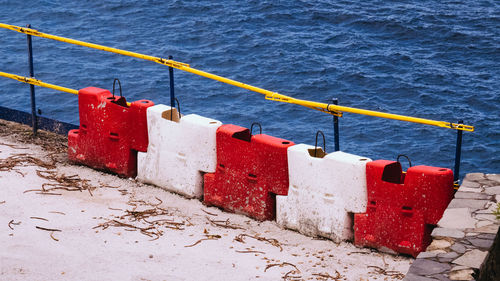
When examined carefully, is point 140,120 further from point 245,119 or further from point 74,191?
point 245,119

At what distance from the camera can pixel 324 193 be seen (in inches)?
373

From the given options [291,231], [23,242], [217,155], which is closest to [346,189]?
[291,231]

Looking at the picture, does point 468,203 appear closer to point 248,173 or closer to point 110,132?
point 248,173

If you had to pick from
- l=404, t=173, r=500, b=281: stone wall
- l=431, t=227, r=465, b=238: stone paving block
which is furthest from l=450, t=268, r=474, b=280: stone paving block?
l=431, t=227, r=465, b=238: stone paving block

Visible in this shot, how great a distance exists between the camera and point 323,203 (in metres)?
9.53

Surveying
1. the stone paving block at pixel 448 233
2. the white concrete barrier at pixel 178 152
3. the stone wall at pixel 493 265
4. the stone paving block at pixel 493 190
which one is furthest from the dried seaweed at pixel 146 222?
the stone wall at pixel 493 265

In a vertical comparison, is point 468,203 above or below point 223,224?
above

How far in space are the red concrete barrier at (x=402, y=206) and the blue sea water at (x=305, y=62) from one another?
1235 cm

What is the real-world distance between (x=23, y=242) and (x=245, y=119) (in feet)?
51.5

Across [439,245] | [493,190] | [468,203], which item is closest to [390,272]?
[439,245]

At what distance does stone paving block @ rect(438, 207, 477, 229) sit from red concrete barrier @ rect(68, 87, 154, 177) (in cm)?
466

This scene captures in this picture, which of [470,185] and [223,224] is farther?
[223,224]

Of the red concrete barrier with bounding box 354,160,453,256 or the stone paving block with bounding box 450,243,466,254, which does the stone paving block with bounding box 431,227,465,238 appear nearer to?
the stone paving block with bounding box 450,243,466,254

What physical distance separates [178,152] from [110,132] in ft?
4.06
